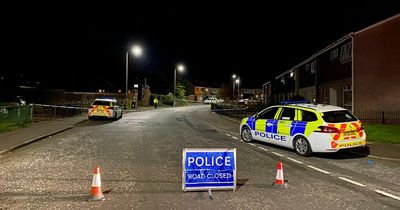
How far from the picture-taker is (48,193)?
239 inches

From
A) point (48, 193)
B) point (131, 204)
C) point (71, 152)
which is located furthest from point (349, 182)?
point (71, 152)

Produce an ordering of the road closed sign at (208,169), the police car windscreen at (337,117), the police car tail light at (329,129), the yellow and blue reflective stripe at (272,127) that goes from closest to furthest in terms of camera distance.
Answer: the road closed sign at (208,169) < the police car tail light at (329,129) < the police car windscreen at (337,117) < the yellow and blue reflective stripe at (272,127)

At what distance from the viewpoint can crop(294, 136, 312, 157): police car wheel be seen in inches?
392

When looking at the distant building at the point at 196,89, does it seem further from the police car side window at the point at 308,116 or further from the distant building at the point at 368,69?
the police car side window at the point at 308,116

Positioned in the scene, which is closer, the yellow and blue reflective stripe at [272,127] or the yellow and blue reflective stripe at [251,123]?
the yellow and blue reflective stripe at [272,127]

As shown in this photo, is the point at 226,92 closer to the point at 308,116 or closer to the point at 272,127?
the point at 272,127

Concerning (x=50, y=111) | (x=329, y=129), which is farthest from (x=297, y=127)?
(x=50, y=111)

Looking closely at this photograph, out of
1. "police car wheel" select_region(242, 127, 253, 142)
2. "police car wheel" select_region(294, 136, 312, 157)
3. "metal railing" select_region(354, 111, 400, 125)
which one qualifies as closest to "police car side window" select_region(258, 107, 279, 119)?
"police car wheel" select_region(242, 127, 253, 142)

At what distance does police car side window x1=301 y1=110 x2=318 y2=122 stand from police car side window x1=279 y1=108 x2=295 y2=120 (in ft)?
1.36

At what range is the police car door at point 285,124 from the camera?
10.7m

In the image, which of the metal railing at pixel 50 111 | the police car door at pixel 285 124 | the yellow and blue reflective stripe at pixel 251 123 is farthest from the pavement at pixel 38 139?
the metal railing at pixel 50 111

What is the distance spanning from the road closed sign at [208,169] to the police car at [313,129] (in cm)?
440

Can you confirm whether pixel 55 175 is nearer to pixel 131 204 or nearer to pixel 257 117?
pixel 131 204

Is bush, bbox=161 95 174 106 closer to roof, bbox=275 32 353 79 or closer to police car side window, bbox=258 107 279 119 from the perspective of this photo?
roof, bbox=275 32 353 79
